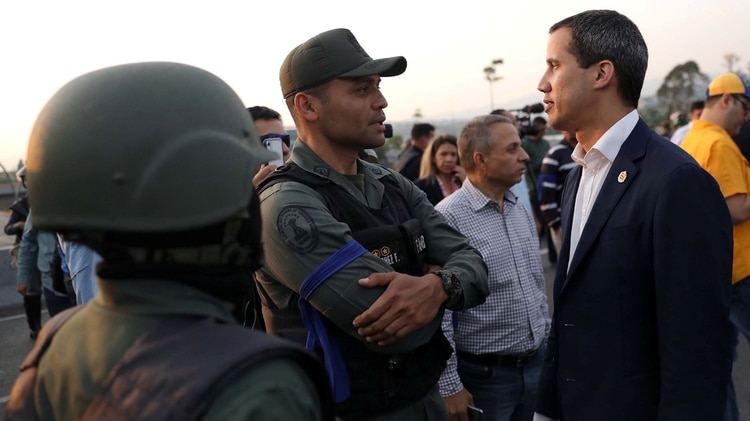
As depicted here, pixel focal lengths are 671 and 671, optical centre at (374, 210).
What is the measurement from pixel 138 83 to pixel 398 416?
1.34 m

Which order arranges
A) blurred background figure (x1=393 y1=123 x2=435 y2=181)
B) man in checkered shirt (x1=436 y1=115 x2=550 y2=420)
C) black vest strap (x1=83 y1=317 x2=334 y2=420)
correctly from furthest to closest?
blurred background figure (x1=393 y1=123 x2=435 y2=181) < man in checkered shirt (x1=436 y1=115 x2=550 y2=420) < black vest strap (x1=83 y1=317 x2=334 y2=420)

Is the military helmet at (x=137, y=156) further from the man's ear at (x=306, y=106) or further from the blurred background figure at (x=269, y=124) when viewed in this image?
the blurred background figure at (x=269, y=124)

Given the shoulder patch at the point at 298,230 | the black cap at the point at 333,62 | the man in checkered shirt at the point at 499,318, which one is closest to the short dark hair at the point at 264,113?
the man in checkered shirt at the point at 499,318

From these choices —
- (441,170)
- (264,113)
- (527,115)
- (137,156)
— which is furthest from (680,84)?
(137,156)

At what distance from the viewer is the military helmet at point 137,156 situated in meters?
0.98

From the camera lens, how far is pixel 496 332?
2951mm

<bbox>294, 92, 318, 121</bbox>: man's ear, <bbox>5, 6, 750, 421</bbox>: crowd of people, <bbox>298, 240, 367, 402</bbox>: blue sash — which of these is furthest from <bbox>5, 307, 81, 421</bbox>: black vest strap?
<bbox>294, 92, 318, 121</bbox>: man's ear

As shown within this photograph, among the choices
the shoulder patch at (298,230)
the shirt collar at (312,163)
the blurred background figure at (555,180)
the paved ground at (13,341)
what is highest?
the shirt collar at (312,163)

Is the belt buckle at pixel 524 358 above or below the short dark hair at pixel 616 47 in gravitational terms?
below

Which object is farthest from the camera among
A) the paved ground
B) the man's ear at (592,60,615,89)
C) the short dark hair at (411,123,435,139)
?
the short dark hair at (411,123,435,139)

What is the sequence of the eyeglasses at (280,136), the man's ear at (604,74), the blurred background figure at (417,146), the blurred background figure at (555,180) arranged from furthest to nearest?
the blurred background figure at (417,146), the blurred background figure at (555,180), the eyeglasses at (280,136), the man's ear at (604,74)

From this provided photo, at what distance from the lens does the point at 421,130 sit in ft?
25.3

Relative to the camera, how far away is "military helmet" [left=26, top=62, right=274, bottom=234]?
3.23 feet

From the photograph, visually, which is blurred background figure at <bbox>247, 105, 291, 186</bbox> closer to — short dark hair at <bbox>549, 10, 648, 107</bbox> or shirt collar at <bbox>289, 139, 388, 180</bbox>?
shirt collar at <bbox>289, 139, 388, 180</bbox>
